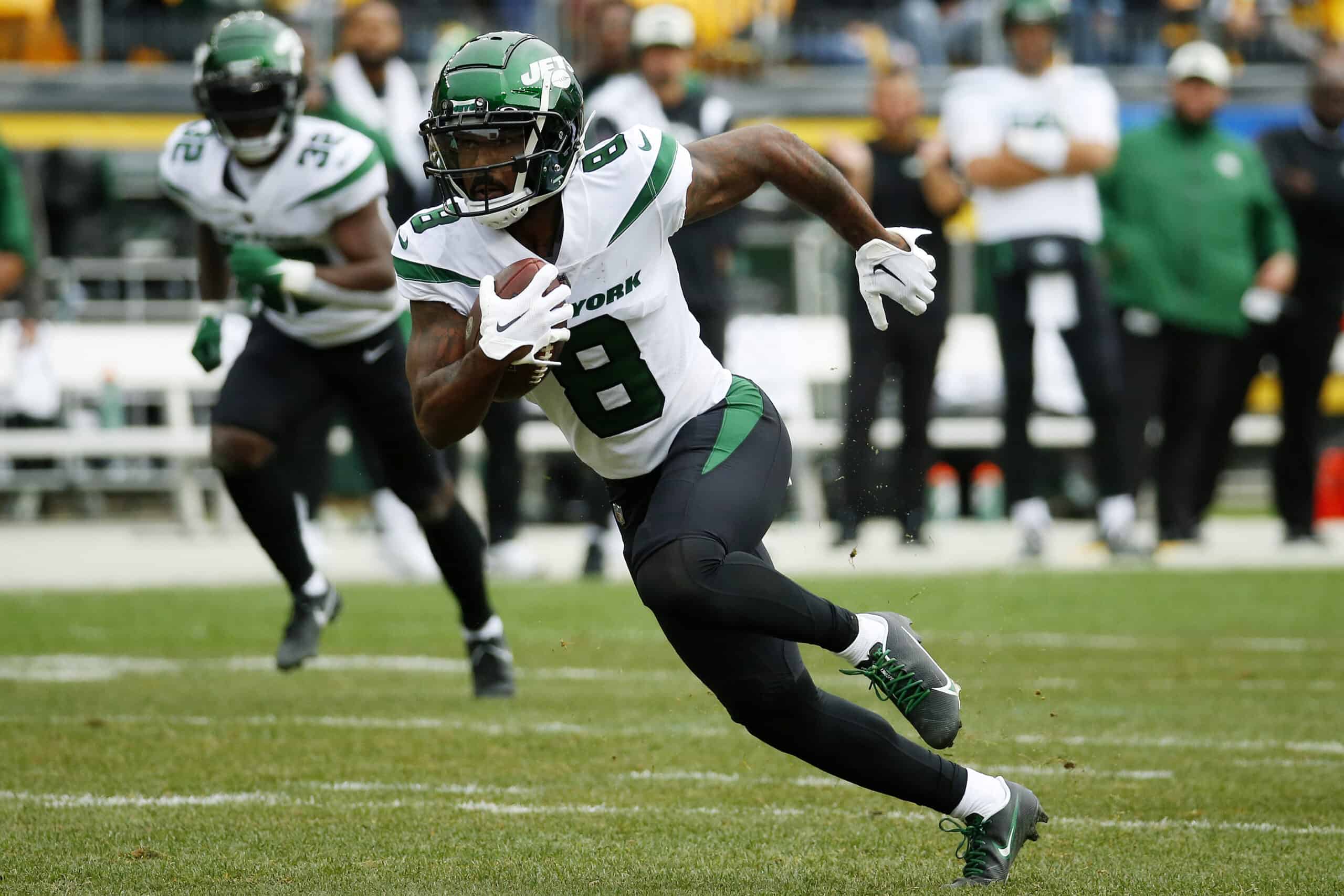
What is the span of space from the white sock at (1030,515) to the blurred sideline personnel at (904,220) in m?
0.54

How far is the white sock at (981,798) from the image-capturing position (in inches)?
145

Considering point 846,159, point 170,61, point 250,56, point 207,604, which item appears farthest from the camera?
point 170,61

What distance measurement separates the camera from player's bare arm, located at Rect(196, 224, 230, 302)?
22.1 ft

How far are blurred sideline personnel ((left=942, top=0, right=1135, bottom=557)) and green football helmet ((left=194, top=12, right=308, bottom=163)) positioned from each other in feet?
16.0

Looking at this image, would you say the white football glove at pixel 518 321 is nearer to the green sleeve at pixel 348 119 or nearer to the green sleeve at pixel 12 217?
the green sleeve at pixel 348 119

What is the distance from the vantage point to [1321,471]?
14.4m

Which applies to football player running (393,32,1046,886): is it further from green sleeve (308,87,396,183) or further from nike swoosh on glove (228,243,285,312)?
green sleeve (308,87,396,183)

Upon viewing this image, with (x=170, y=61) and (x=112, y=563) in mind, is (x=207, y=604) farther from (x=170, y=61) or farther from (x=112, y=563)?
Answer: (x=170, y=61)

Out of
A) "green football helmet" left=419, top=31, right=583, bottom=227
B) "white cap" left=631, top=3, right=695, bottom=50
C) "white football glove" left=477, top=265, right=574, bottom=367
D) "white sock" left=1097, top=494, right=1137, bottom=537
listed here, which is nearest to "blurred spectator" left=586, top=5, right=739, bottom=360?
"white cap" left=631, top=3, right=695, bottom=50

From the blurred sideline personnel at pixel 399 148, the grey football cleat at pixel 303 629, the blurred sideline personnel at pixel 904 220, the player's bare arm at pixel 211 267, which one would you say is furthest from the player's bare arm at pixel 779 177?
the blurred sideline personnel at pixel 904 220

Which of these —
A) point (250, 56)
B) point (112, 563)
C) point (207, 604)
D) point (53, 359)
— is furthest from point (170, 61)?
point (250, 56)

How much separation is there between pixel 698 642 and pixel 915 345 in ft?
22.6

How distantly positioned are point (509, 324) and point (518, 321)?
0.7 inches

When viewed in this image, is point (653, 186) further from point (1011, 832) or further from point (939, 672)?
point (1011, 832)
